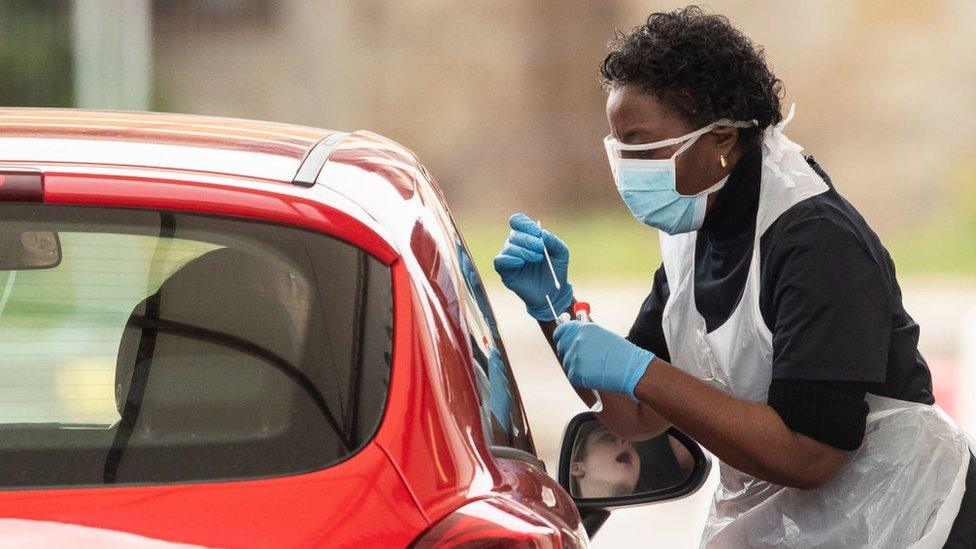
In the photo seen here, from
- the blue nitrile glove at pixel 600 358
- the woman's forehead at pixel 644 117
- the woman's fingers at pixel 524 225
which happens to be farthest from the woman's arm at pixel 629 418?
the woman's forehead at pixel 644 117

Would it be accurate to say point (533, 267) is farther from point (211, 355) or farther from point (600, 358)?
point (211, 355)

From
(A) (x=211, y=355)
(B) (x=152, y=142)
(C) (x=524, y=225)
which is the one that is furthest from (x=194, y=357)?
(C) (x=524, y=225)

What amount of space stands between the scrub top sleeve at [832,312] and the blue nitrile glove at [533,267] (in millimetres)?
652

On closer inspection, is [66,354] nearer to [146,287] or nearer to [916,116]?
[146,287]

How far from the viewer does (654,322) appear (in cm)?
270

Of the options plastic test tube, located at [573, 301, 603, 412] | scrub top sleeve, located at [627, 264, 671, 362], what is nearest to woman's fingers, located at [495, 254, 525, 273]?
plastic test tube, located at [573, 301, 603, 412]

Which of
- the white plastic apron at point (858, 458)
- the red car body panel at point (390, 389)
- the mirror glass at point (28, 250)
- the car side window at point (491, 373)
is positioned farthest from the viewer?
the white plastic apron at point (858, 458)

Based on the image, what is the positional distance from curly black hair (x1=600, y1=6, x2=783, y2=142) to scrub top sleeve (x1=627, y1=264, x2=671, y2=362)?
1.35ft

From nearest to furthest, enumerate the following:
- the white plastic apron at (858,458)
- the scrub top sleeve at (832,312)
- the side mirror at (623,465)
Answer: the scrub top sleeve at (832,312)
the white plastic apron at (858,458)
the side mirror at (623,465)

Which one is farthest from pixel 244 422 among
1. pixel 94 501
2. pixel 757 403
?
pixel 757 403

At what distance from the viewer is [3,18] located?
12.0 meters

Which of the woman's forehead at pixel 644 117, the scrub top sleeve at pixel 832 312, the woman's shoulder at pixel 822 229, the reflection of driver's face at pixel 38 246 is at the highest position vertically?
the woman's forehead at pixel 644 117

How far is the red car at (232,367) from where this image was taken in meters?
1.42

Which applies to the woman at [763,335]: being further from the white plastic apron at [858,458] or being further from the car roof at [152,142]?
the car roof at [152,142]
